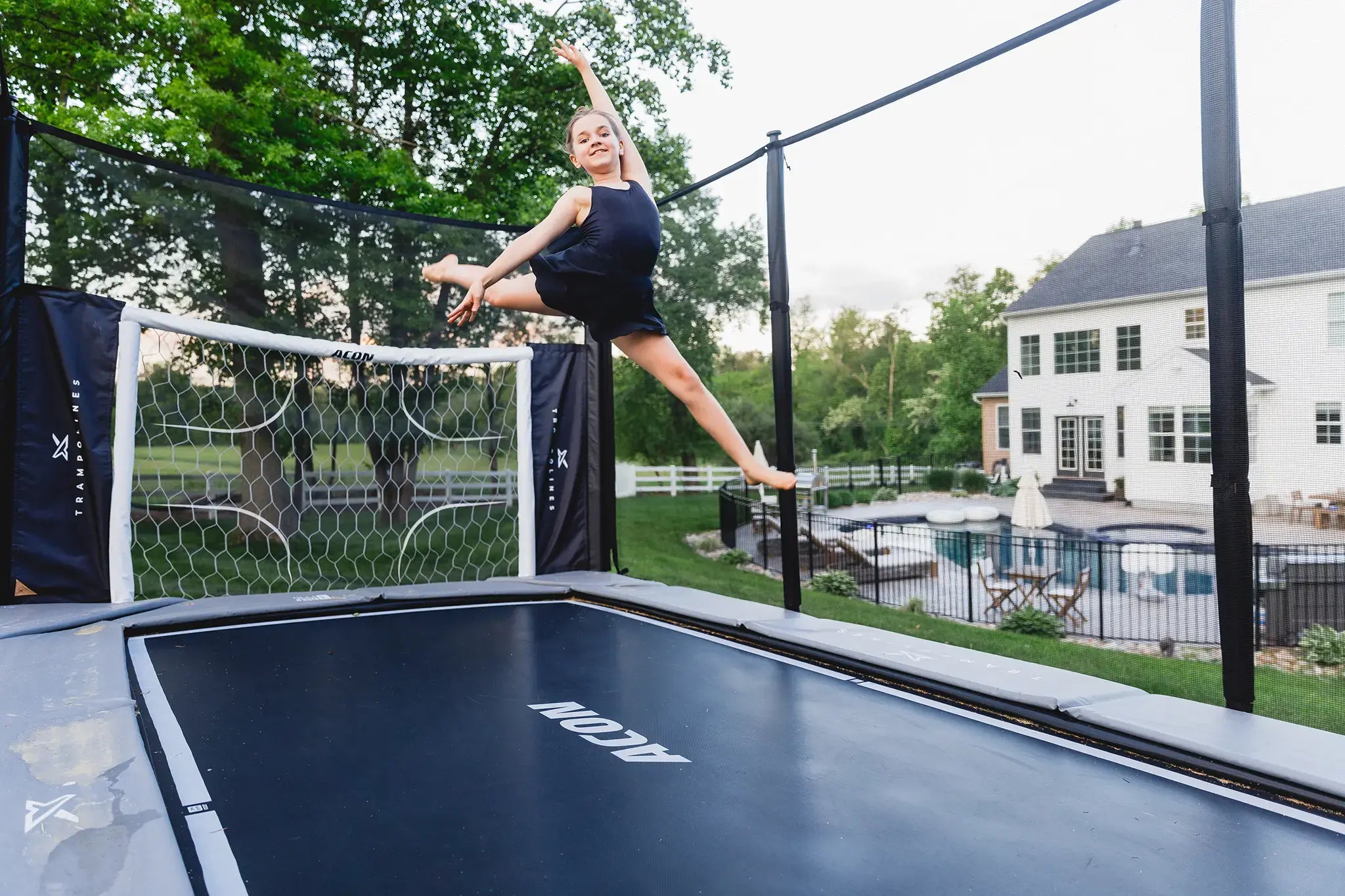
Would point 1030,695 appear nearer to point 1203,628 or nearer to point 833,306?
point 1203,628

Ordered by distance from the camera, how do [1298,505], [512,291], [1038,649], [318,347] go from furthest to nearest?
[318,347] → [1038,649] → [512,291] → [1298,505]

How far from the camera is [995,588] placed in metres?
5.78

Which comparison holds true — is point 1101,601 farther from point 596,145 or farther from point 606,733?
point 596,145

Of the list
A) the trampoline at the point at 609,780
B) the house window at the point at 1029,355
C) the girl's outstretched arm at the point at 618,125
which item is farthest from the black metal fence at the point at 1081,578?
the girl's outstretched arm at the point at 618,125

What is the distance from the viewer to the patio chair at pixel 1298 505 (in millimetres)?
2178

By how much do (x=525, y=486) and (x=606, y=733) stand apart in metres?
2.50

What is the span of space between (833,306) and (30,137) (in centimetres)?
1091

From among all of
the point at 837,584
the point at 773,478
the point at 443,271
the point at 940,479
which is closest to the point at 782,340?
the point at 773,478

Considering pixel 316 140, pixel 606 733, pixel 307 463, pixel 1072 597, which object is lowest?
pixel 1072 597

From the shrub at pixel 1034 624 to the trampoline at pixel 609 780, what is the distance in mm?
2429

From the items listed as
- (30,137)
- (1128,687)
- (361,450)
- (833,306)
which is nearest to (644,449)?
(833,306)

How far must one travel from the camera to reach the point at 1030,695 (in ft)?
7.19

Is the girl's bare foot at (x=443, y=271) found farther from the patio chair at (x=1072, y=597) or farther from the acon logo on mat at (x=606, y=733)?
the patio chair at (x=1072, y=597)

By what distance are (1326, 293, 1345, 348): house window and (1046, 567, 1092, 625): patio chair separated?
324cm
